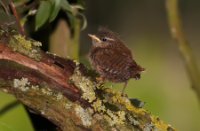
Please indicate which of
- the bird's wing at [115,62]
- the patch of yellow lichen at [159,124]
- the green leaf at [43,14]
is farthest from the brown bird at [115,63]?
the green leaf at [43,14]

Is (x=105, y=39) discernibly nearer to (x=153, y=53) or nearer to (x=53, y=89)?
(x=53, y=89)

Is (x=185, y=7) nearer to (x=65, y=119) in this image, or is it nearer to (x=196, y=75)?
(x=196, y=75)

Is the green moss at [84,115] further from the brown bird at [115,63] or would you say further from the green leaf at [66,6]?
the green leaf at [66,6]

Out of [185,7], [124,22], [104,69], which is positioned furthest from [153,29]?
[104,69]

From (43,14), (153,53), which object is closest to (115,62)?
(43,14)

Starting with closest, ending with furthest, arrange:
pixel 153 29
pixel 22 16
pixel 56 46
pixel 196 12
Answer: pixel 22 16 < pixel 56 46 < pixel 153 29 < pixel 196 12
